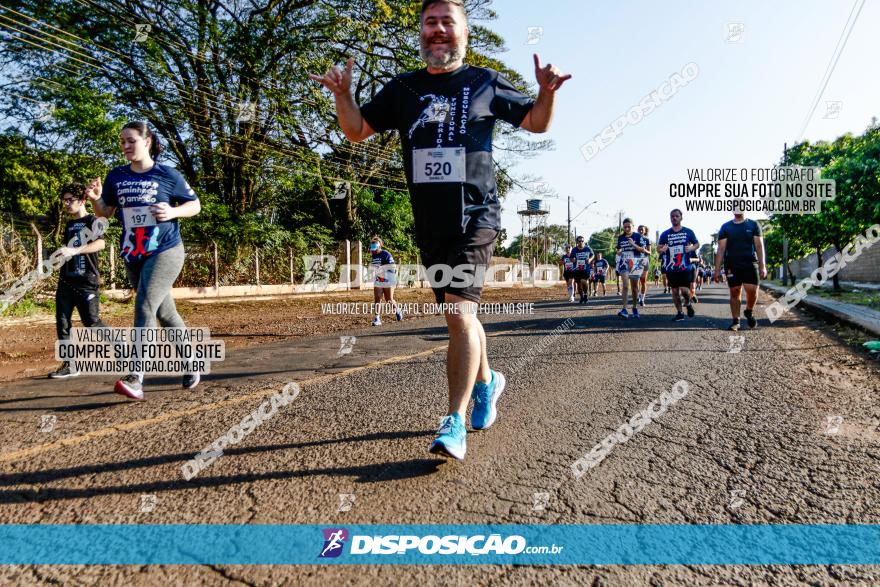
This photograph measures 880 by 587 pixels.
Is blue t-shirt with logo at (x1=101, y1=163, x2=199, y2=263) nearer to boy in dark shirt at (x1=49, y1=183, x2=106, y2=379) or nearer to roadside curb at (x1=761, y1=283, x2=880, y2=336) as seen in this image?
boy in dark shirt at (x1=49, y1=183, x2=106, y2=379)

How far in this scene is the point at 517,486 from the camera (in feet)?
7.37

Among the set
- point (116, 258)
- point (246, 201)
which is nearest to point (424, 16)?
point (116, 258)

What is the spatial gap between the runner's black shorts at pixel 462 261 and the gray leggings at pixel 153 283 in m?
2.40

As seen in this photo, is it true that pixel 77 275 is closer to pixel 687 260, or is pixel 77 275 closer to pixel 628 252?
pixel 687 260

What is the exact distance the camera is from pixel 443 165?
105 inches

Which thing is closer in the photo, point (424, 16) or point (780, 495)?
point (780, 495)

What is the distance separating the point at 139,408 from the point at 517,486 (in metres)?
2.84

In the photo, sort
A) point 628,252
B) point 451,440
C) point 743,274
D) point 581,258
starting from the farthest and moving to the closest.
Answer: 1. point 581,258
2. point 628,252
3. point 743,274
4. point 451,440

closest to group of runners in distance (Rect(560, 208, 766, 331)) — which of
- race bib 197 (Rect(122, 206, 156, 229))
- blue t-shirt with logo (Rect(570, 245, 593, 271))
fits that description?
blue t-shirt with logo (Rect(570, 245, 593, 271))

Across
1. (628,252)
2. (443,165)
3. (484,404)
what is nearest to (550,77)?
(443,165)

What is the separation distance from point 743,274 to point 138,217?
27.9 feet

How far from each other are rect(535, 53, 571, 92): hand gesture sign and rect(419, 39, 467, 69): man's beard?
0.42 metres

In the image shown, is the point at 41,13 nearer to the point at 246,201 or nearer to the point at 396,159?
the point at 246,201

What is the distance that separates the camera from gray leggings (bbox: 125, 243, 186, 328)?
12.9 feet
